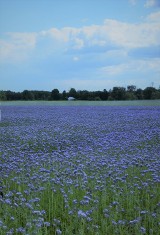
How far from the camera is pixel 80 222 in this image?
4430 mm

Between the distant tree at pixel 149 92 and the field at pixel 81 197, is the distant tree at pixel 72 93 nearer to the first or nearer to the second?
the distant tree at pixel 149 92

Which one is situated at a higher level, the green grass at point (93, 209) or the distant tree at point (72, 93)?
the distant tree at point (72, 93)

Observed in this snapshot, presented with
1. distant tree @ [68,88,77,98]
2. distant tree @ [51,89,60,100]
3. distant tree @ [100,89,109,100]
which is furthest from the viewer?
distant tree @ [51,89,60,100]

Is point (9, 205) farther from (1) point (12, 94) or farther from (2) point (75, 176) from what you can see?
(1) point (12, 94)

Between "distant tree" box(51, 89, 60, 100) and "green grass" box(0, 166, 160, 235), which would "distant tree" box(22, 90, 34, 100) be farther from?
"green grass" box(0, 166, 160, 235)

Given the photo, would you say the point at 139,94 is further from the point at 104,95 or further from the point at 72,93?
the point at 72,93

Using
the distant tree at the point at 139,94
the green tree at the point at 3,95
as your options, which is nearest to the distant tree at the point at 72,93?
the distant tree at the point at 139,94

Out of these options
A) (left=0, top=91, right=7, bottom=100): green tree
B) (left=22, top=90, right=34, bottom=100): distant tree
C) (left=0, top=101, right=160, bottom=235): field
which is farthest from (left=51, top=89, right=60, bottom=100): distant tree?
(left=0, top=101, right=160, bottom=235): field

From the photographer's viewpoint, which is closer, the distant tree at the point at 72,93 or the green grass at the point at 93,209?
the green grass at the point at 93,209

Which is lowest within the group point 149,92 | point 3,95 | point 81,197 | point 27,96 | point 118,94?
point 81,197

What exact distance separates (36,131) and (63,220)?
7967mm

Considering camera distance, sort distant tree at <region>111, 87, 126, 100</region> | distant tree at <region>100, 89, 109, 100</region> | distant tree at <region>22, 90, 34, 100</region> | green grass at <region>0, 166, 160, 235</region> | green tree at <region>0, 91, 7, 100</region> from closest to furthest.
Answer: green grass at <region>0, 166, 160, 235</region> → distant tree at <region>111, 87, 126, 100</region> → green tree at <region>0, 91, 7, 100</region> → distant tree at <region>100, 89, 109, 100</region> → distant tree at <region>22, 90, 34, 100</region>

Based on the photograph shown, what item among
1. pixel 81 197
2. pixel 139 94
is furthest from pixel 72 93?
pixel 81 197

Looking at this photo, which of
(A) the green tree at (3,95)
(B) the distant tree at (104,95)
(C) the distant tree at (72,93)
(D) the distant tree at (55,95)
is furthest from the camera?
(D) the distant tree at (55,95)
